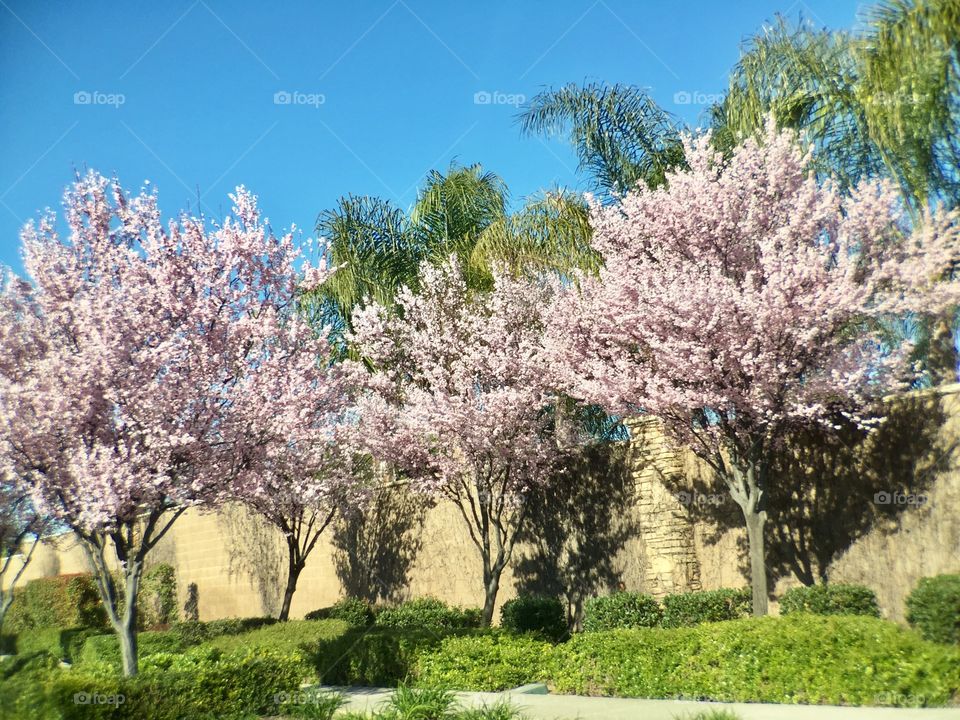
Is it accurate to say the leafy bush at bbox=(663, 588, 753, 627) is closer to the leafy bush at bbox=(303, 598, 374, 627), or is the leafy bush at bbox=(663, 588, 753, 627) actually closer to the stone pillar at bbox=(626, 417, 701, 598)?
the stone pillar at bbox=(626, 417, 701, 598)

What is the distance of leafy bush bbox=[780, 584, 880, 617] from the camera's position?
1256 cm

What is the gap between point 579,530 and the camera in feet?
60.0

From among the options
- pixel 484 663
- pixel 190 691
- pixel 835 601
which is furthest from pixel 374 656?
pixel 835 601

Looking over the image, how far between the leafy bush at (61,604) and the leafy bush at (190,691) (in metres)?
22.7

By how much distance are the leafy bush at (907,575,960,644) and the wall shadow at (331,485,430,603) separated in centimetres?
1324

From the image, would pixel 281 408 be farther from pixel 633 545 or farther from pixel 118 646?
pixel 118 646

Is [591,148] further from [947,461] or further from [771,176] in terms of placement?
[947,461]

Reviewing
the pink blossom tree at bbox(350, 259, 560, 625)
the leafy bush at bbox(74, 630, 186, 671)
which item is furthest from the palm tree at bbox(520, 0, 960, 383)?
the leafy bush at bbox(74, 630, 186, 671)

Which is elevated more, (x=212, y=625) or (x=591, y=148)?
(x=591, y=148)

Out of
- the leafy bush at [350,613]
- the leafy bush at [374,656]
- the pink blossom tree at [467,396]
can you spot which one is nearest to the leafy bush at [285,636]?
the leafy bush at [374,656]

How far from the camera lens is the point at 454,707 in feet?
32.2

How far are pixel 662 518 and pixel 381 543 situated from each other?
371 inches

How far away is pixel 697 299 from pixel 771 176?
2.86m

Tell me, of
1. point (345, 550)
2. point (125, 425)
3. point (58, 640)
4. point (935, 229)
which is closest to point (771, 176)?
point (935, 229)
